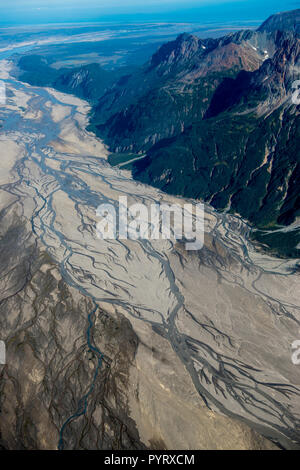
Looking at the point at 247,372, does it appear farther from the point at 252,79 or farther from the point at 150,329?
the point at 252,79

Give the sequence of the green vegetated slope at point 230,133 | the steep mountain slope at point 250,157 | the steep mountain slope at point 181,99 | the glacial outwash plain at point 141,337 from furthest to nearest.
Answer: the steep mountain slope at point 181,99 < the green vegetated slope at point 230,133 < the steep mountain slope at point 250,157 < the glacial outwash plain at point 141,337

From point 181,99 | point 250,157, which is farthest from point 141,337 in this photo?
point 181,99

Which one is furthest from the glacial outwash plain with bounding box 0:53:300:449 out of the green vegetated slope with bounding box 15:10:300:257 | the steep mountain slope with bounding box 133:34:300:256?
the green vegetated slope with bounding box 15:10:300:257

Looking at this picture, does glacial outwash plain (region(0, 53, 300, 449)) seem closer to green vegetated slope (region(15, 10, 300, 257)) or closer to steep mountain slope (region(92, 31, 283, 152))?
green vegetated slope (region(15, 10, 300, 257))

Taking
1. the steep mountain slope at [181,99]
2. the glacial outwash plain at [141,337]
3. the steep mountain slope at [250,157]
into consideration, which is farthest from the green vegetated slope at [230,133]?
the glacial outwash plain at [141,337]

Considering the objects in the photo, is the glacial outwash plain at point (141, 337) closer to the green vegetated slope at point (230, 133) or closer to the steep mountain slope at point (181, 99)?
the green vegetated slope at point (230, 133)

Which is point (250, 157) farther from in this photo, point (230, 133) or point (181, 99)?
point (181, 99)

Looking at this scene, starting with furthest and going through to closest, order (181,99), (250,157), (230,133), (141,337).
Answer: (181,99), (230,133), (250,157), (141,337)
